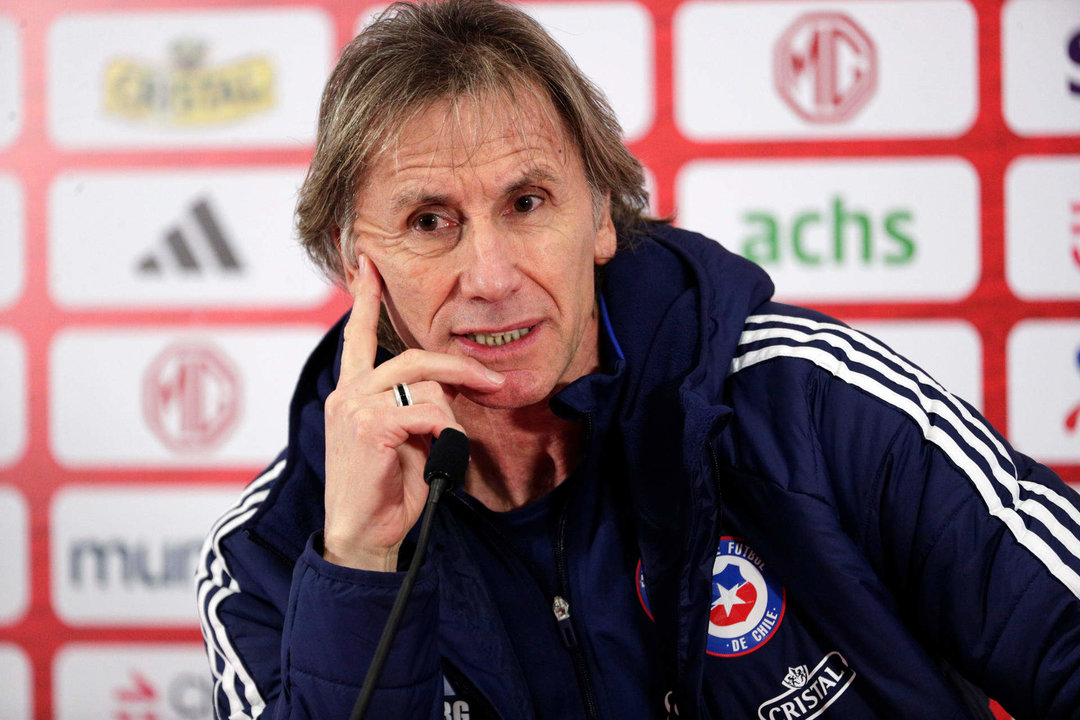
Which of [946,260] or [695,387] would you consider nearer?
[695,387]

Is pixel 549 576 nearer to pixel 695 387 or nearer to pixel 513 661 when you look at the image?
pixel 513 661

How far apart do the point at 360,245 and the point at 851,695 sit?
828mm

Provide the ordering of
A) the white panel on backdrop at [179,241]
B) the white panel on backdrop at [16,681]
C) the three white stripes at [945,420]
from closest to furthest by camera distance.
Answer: the three white stripes at [945,420] < the white panel on backdrop at [179,241] < the white panel on backdrop at [16,681]

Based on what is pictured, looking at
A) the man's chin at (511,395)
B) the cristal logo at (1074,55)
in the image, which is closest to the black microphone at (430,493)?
the man's chin at (511,395)

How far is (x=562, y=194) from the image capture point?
1.14 meters

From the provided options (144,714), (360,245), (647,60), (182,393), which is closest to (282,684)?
(360,245)

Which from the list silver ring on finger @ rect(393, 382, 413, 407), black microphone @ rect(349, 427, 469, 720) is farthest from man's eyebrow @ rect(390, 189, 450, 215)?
black microphone @ rect(349, 427, 469, 720)

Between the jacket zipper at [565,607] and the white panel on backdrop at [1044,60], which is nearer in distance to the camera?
the jacket zipper at [565,607]

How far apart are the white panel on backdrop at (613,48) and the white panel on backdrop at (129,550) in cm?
128

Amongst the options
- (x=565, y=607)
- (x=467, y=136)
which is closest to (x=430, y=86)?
(x=467, y=136)

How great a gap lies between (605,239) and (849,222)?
93cm

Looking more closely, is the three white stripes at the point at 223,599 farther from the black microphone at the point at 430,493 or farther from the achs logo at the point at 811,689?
the achs logo at the point at 811,689

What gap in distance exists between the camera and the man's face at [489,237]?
108 centimetres

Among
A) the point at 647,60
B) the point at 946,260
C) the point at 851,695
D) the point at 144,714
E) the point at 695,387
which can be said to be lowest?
the point at 144,714
